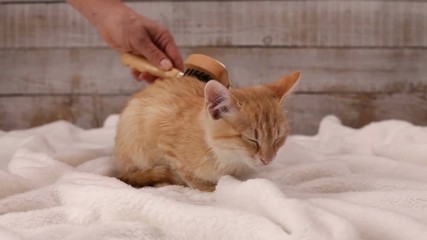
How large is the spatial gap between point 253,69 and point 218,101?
3.51 feet

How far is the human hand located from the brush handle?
0.04ft

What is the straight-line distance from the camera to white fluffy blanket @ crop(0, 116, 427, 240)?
79 centimetres

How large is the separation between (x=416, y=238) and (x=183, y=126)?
53cm

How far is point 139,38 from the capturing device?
150cm

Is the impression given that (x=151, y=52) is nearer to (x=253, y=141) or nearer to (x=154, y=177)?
(x=154, y=177)

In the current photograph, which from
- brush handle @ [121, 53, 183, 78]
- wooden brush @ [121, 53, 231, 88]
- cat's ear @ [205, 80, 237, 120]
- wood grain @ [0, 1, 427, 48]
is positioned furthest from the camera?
wood grain @ [0, 1, 427, 48]

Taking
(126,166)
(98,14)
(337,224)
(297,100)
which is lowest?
(297,100)

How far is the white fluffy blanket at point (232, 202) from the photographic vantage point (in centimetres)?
79

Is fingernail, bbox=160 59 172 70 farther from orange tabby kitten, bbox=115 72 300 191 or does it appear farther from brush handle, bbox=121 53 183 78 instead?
orange tabby kitten, bbox=115 72 300 191

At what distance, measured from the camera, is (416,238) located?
759 millimetres

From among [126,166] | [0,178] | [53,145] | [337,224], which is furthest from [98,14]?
[337,224]

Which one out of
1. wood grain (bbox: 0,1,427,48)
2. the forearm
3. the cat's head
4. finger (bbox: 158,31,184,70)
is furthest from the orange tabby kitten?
wood grain (bbox: 0,1,427,48)

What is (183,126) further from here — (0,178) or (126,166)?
(0,178)

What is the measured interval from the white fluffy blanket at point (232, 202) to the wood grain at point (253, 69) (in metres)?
0.71
